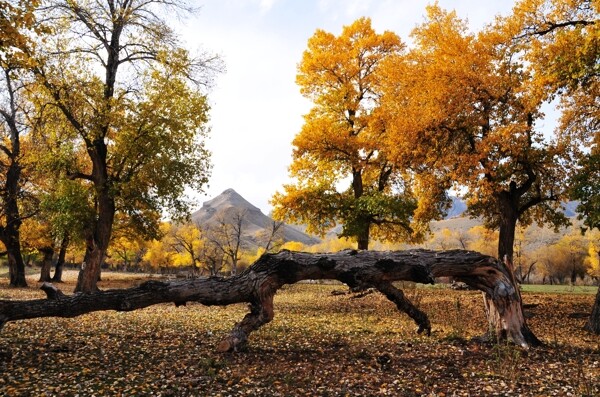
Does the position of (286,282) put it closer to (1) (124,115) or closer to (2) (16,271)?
(1) (124,115)

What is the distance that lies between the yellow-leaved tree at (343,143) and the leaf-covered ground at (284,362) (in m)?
14.0

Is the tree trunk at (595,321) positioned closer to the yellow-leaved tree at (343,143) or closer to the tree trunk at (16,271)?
the yellow-leaved tree at (343,143)

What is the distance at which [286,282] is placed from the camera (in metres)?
10.2

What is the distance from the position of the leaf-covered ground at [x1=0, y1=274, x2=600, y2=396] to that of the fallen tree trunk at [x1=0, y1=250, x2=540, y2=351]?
82 centimetres

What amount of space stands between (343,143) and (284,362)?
62.8 ft

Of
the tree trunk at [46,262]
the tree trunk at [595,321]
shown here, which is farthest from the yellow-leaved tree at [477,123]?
the tree trunk at [46,262]

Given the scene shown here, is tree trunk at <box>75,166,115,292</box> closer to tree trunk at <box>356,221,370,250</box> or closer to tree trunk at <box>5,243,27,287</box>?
tree trunk at <box>5,243,27,287</box>

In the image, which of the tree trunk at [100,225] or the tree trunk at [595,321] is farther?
the tree trunk at [100,225]

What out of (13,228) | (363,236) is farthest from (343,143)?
(13,228)

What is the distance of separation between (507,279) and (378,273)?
3401 millimetres

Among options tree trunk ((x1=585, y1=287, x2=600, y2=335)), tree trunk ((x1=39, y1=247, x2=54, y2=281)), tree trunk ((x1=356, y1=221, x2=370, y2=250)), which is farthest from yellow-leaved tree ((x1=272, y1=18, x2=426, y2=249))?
tree trunk ((x1=39, y1=247, x2=54, y2=281))

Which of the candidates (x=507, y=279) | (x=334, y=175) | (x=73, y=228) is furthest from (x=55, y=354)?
(x=334, y=175)

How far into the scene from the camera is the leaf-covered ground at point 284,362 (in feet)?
23.7

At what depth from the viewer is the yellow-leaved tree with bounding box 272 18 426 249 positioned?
26594 mm
